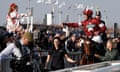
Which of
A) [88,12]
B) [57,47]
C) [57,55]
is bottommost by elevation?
[57,55]

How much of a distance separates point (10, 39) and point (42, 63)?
90.9 inches

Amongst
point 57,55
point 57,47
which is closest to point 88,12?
point 57,47

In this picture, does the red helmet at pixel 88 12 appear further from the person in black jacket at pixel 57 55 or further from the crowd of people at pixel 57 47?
the person in black jacket at pixel 57 55

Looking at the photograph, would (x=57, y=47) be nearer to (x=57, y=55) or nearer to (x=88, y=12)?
(x=57, y=55)

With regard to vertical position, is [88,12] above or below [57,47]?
above

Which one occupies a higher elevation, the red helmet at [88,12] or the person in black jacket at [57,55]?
the red helmet at [88,12]

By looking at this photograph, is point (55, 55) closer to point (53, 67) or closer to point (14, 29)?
point (53, 67)

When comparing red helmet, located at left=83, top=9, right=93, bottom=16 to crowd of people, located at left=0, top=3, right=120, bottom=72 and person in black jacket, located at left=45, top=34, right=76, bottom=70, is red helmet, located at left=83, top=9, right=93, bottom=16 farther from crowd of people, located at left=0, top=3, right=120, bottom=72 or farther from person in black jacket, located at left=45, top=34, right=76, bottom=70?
person in black jacket, located at left=45, top=34, right=76, bottom=70

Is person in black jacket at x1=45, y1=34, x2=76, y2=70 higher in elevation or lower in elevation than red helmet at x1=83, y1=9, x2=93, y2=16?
lower

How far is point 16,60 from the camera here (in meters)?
9.79

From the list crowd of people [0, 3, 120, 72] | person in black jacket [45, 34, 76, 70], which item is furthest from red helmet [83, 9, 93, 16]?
person in black jacket [45, 34, 76, 70]

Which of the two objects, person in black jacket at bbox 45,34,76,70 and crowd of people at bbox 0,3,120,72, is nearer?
crowd of people at bbox 0,3,120,72

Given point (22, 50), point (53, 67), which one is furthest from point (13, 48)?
point (53, 67)

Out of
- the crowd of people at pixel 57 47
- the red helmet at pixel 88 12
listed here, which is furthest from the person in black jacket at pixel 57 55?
the red helmet at pixel 88 12
